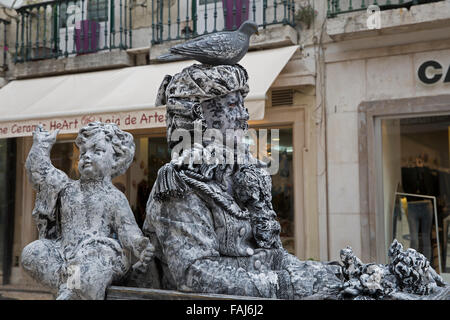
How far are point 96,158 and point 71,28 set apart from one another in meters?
8.59

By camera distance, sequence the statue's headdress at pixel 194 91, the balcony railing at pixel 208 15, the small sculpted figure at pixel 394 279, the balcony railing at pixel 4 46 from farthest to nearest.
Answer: the balcony railing at pixel 4 46 → the balcony railing at pixel 208 15 → the statue's headdress at pixel 194 91 → the small sculpted figure at pixel 394 279

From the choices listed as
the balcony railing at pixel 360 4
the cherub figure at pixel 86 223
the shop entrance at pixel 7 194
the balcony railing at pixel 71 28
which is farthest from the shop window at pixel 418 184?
the shop entrance at pixel 7 194

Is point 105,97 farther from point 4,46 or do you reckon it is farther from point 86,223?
point 86,223

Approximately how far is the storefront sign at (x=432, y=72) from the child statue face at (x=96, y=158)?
6.13 metres

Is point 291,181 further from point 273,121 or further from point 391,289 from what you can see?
point 391,289

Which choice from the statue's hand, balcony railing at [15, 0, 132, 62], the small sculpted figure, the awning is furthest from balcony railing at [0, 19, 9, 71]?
the small sculpted figure

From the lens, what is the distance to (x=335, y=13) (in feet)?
25.7

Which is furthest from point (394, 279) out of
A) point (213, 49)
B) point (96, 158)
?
point (96, 158)

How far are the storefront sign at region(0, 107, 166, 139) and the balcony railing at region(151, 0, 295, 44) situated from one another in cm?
201

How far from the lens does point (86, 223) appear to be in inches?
97.2

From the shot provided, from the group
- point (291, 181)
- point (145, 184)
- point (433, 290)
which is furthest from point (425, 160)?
point (433, 290)

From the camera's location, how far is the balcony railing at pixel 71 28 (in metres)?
9.98

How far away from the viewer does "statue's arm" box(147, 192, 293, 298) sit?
2.23 m

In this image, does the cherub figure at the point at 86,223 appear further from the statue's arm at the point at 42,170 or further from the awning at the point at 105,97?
the awning at the point at 105,97
